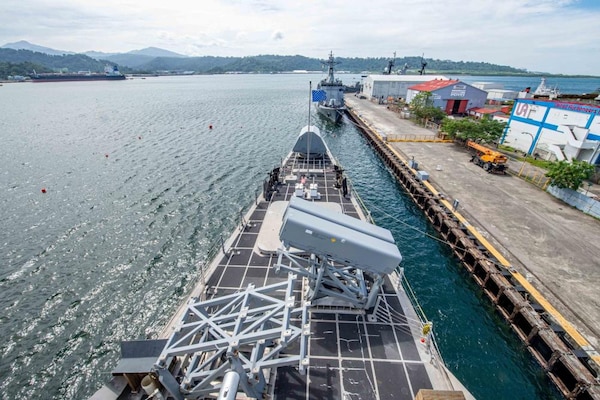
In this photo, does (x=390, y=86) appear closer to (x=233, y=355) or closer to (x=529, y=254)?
(x=529, y=254)

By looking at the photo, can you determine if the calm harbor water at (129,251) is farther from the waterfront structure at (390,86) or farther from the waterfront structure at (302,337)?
the waterfront structure at (390,86)

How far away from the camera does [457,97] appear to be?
8031 cm

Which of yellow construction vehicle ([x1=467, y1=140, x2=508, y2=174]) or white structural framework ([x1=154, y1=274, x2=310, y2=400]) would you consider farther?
yellow construction vehicle ([x1=467, y1=140, x2=508, y2=174])

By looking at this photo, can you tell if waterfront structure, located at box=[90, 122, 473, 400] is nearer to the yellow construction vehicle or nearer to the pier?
the pier

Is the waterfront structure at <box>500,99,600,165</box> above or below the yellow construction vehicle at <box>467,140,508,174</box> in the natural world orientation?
above

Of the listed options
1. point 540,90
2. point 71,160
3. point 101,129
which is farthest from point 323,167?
point 540,90

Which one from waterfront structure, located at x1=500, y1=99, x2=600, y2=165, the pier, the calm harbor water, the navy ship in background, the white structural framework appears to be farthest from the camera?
the navy ship in background

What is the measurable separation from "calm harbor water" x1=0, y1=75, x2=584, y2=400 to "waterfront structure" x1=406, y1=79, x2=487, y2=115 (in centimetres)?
3907

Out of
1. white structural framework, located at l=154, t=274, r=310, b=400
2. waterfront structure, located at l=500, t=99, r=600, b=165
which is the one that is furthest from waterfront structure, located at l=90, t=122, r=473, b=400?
waterfront structure, located at l=500, t=99, r=600, b=165

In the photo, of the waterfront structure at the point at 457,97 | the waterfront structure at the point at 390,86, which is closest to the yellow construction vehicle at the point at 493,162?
the waterfront structure at the point at 457,97

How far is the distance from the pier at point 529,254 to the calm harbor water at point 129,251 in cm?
141

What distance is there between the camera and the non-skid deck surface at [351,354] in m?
12.5

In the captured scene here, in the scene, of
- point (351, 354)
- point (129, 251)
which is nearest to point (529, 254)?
point (351, 354)

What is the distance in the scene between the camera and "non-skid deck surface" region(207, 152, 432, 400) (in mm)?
12547
